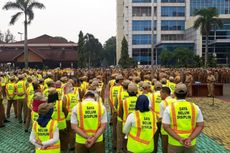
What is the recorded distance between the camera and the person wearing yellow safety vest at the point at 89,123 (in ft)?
19.0

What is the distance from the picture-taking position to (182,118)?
18.2 ft

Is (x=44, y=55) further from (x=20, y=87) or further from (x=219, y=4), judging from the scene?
(x=20, y=87)

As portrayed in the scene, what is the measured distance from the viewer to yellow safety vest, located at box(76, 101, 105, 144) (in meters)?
5.80

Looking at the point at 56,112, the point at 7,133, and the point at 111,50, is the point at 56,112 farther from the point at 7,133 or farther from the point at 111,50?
the point at 111,50

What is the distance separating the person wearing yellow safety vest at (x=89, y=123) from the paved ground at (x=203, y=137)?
11.9 feet

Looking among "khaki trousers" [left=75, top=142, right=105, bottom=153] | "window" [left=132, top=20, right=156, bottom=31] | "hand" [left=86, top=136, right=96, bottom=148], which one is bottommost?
"khaki trousers" [left=75, top=142, right=105, bottom=153]

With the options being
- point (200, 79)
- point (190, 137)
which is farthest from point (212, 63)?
point (190, 137)

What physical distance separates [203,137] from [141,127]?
20.5ft

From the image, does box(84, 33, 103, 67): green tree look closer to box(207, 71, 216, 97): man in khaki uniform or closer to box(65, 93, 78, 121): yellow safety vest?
box(207, 71, 216, 97): man in khaki uniform

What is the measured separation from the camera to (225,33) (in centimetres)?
7175

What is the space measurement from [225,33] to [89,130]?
69836 mm

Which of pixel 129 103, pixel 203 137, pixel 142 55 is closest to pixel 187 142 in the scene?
pixel 129 103

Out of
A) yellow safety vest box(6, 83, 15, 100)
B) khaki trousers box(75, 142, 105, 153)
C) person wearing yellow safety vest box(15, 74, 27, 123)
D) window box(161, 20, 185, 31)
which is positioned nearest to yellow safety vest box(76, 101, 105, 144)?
khaki trousers box(75, 142, 105, 153)

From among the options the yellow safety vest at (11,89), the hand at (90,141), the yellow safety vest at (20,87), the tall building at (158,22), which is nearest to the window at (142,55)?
the tall building at (158,22)
